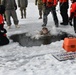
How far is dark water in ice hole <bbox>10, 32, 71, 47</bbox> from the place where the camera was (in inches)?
372

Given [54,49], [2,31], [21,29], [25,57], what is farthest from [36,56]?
[21,29]

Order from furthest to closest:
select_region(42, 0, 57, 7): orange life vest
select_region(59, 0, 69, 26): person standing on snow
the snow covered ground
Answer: select_region(59, 0, 69, 26): person standing on snow → select_region(42, 0, 57, 7): orange life vest → the snow covered ground

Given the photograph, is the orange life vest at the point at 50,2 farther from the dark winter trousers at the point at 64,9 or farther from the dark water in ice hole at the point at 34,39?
the dark water in ice hole at the point at 34,39

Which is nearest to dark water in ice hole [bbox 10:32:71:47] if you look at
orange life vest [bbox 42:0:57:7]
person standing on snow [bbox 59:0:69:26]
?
orange life vest [bbox 42:0:57:7]

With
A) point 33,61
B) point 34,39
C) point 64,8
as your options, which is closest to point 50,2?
point 64,8

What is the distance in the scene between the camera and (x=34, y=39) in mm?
9984

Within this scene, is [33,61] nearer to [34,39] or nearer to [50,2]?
[34,39]

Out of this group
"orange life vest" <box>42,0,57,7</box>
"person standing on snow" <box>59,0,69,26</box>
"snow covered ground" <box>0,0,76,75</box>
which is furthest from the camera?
"person standing on snow" <box>59,0,69,26</box>

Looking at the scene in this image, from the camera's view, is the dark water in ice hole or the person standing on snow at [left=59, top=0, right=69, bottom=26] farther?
the person standing on snow at [left=59, top=0, right=69, bottom=26]

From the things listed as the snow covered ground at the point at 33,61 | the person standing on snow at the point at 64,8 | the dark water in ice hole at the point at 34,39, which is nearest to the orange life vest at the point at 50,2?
the person standing on snow at the point at 64,8

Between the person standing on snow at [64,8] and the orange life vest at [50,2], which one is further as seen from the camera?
the person standing on snow at [64,8]

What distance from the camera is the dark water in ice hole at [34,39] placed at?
945cm

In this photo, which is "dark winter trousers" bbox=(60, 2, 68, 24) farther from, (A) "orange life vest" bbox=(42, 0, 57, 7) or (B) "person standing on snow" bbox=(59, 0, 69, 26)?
(A) "orange life vest" bbox=(42, 0, 57, 7)

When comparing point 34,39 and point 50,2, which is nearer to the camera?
point 34,39
